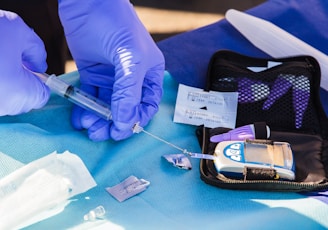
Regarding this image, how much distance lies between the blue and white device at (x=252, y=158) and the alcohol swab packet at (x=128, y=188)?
150mm

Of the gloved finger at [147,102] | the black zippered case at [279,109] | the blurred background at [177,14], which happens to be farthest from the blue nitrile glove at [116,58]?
the blurred background at [177,14]

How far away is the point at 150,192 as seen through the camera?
2.96 ft

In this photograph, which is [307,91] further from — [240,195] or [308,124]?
[240,195]

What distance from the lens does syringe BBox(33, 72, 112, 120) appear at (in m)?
0.96

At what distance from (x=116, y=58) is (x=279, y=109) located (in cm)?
39

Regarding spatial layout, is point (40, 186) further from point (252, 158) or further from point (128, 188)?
point (252, 158)

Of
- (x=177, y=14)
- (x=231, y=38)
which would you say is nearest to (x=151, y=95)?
(x=231, y=38)

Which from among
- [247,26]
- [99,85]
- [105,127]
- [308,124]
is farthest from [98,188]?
[247,26]

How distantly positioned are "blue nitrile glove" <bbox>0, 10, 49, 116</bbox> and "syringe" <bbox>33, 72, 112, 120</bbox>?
0.03 metres

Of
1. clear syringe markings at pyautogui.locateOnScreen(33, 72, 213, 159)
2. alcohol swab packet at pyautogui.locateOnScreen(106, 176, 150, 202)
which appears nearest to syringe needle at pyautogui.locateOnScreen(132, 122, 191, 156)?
clear syringe markings at pyautogui.locateOnScreen(33, 72, 213, 159)

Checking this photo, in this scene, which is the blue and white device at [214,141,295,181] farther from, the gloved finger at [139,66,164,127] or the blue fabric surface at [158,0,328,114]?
the blue fabric surface at [158,0,328,114]

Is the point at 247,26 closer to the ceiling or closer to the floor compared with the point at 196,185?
closer to the ceiling

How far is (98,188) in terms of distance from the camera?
0.90 meters

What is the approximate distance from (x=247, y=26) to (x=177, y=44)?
206 millimetres
